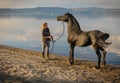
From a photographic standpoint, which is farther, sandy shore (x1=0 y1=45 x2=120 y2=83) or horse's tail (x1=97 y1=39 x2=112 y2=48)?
horse's tail (x1=97 y1=39 x2=112 y2=48)

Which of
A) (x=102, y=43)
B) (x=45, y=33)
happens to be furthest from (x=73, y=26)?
(x=102, y=43)

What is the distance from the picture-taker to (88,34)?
10.7 m

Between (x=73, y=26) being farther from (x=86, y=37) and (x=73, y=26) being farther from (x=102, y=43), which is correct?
(x=102, y=43)

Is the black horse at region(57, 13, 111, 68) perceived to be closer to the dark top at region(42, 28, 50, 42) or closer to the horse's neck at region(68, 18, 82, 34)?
the horse's neck at region(68, 18, 82, 34)

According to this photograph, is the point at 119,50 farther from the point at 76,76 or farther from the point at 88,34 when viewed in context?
the point at 76,76

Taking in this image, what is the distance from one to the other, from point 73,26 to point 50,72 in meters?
2.07

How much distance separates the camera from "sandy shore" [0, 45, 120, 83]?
9.15 metres

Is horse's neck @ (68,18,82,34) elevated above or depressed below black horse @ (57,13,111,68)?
above

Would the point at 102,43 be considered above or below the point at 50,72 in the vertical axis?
above

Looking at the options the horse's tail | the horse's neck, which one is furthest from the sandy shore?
the horse's neck

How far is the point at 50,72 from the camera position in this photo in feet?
32.0

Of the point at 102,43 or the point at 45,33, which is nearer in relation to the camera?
the point at 102,43

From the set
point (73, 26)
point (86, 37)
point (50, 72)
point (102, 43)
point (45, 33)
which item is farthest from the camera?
point (45, 33)

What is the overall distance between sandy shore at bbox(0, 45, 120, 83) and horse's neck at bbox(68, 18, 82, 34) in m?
1.01
